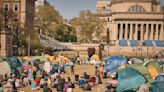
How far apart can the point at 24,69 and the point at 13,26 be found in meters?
36.5

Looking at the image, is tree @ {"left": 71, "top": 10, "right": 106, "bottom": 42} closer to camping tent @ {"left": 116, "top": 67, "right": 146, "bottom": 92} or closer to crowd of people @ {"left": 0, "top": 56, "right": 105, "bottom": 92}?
crowd of people @ {"left": 0, "top": 56, "right": 105, "bottom": 92}

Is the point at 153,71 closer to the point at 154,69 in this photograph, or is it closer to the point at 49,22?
the point at 154,69

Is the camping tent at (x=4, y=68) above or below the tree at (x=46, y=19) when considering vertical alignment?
below

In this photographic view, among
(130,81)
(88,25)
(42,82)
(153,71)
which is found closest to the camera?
(130,81)

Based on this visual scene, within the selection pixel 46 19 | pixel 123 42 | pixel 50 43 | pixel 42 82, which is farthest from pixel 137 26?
pixel 42 82

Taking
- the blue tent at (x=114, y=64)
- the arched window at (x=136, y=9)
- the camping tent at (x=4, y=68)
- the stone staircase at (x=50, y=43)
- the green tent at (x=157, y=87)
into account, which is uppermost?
the arched window at (x=136, y=9)

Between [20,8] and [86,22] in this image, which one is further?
[86,22]

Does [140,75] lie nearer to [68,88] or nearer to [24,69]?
[68,88]

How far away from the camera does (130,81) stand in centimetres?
3306

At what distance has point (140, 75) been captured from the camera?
34281 mm

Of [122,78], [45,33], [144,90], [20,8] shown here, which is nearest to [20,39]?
[20,8]

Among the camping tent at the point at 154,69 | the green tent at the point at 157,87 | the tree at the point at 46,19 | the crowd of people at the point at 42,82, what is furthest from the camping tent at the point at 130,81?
the tree at the point at 46,19

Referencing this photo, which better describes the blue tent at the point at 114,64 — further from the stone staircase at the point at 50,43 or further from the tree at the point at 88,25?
the tree at the point at 88,25

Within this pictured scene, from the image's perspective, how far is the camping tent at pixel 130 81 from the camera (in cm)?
3262
